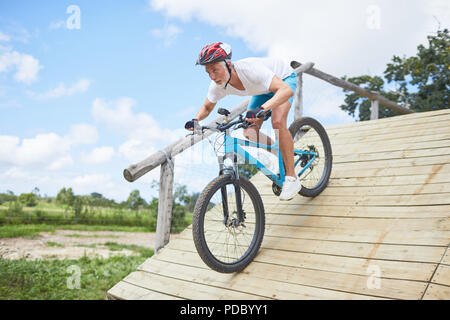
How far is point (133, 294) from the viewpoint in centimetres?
249

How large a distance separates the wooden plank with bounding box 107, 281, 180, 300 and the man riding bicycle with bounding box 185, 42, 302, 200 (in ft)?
3.75

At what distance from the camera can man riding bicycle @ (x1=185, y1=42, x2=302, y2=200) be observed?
2215mm

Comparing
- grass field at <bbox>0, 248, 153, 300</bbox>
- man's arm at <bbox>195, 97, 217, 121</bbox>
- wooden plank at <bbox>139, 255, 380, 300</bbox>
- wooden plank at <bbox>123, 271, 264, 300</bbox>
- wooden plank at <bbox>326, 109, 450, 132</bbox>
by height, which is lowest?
grass field at <bbox>0, 248, 153, 300</bbox>

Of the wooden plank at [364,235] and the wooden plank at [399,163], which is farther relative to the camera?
the wooden plank at [399,163]

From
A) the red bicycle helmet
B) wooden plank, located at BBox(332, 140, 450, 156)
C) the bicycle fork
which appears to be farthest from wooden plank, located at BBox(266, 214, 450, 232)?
the red bicycle helmet

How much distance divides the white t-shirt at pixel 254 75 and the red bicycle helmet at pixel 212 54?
0.22m

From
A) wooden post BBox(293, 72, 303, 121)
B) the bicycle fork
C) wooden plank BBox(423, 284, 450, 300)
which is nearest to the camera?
wooden plank BBox(423, 284, 450, 300)

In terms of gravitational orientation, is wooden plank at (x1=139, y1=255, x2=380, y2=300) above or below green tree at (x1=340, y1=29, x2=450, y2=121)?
below

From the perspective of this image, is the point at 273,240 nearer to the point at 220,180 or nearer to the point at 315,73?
the point at 220,180

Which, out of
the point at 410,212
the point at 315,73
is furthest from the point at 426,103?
the point at 410,212

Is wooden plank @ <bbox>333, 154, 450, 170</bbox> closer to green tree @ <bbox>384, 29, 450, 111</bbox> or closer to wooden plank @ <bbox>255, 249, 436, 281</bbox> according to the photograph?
wooden plank @ <bbox>255, 249, 436, 281</bbox>

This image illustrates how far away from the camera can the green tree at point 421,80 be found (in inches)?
499

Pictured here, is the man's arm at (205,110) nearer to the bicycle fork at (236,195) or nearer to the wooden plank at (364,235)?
the bicycle fork at (236,195)

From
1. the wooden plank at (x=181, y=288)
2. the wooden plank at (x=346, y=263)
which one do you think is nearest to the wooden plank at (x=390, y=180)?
the wooden plank at (x=346, y=263)
